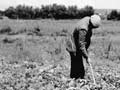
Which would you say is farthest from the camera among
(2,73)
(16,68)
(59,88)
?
(16,68)

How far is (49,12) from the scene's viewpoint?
61.7m

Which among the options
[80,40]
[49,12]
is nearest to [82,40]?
[80,40]

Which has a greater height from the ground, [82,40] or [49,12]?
[82,40]

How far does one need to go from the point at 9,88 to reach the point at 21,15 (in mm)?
62526

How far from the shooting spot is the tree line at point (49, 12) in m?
61.0

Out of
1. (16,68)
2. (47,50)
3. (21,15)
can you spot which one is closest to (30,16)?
(21,15)

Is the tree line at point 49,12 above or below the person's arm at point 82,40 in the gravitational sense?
below

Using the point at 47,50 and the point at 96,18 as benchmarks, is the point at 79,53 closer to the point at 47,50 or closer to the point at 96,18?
the point at 96,18

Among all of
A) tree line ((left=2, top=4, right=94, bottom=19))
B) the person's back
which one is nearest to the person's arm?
the person's back

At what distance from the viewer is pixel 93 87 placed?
5359 millimetres

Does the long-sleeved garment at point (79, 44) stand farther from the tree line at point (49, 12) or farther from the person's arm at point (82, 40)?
the tree line at point (49, 12)

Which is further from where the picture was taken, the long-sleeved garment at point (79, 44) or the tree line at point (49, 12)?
the tree line at point (49, 12)

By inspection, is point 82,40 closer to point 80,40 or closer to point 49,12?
point 80,40

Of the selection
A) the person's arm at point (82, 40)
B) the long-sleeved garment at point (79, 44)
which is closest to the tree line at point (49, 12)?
the long-sleeved garment at point (79, 44)
